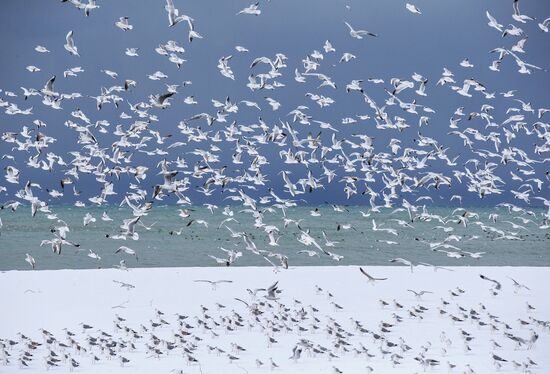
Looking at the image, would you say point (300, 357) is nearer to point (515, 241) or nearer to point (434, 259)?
point (434, 259)

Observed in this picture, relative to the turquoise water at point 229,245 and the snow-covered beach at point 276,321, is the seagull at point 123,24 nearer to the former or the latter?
the snow-covered beach at point 276,321

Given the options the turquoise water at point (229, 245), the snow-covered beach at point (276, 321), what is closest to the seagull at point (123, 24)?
the snow-covered beach at point (276, 321)

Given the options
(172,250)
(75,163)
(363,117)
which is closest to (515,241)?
(172,250)

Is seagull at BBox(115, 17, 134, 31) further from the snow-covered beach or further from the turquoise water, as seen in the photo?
the turquoise water

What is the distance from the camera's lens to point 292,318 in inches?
370

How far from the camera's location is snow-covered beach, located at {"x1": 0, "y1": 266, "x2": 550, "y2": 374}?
26.4 ft

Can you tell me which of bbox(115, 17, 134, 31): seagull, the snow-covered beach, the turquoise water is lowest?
the turquoise water

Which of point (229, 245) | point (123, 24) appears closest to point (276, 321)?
point (123, 24)

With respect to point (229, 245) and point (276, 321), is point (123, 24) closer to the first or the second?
point (276, 321)

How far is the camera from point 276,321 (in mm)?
9633

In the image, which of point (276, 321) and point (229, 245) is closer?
point (276, 321)

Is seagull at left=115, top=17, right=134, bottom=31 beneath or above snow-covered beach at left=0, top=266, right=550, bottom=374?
above

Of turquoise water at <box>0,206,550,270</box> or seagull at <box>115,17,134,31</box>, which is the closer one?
seagull at <box>115,17,134,31</box>

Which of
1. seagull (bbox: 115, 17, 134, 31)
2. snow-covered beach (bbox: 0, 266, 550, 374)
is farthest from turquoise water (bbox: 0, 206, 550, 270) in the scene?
seagull (bbox: 115, 17, 134, 31)
